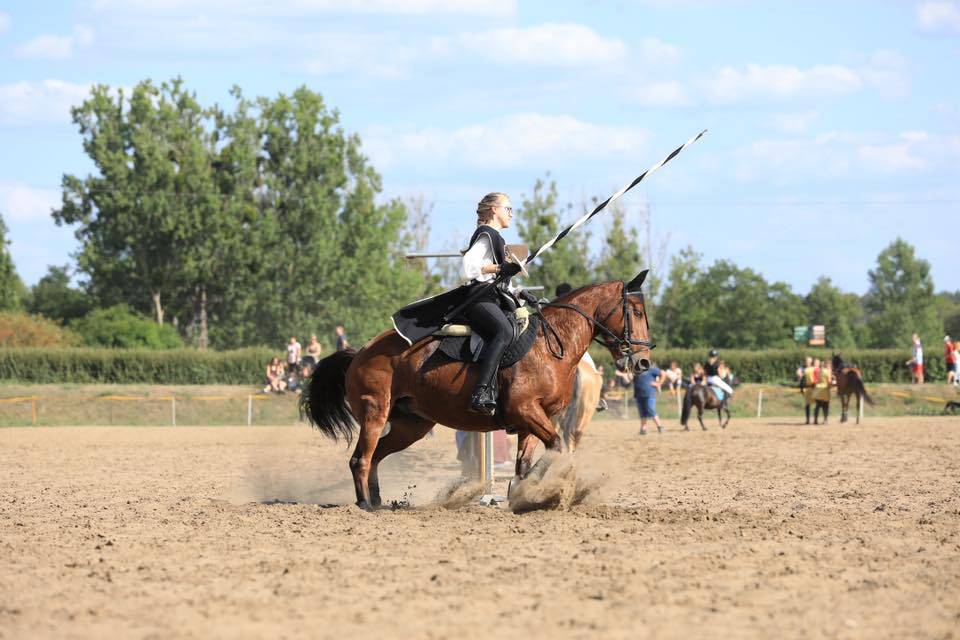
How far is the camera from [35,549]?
8203mm

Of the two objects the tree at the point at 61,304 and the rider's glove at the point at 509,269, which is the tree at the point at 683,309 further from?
the rider's glove at the point at 509,269

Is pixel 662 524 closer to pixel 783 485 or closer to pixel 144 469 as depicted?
pixel 783 485

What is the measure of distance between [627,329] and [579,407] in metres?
3.90

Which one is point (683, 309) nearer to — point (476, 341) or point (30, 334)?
point (30, 334)

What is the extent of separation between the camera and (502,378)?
984cm

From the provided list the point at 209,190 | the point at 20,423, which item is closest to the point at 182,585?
the point at 20,423

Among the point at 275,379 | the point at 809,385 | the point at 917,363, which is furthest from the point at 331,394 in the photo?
the point at 917,363

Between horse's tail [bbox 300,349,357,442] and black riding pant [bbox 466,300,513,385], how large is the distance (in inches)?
62.6

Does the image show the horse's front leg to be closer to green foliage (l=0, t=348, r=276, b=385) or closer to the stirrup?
the stirrup

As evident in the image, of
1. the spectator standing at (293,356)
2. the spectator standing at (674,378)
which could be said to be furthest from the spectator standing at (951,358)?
the spectator standing at (293,356)

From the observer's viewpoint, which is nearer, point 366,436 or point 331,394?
point 366,436

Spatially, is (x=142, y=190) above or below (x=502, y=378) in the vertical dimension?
above

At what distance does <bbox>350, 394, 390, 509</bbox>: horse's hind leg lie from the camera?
10234mm

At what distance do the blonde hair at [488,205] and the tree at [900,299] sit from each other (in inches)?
2913
